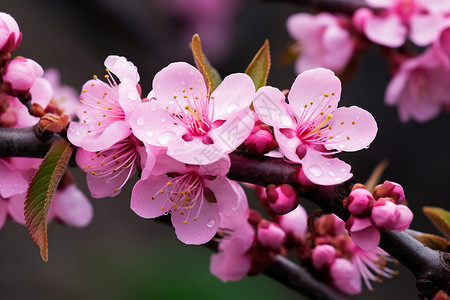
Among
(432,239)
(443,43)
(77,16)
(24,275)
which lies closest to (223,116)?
(432,239)

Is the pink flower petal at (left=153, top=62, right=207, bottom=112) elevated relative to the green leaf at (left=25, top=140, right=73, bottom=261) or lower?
elevated

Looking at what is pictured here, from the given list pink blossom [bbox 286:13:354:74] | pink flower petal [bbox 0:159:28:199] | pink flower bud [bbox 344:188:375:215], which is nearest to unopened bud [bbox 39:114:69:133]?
pink flower petal [bbox 0:159:28:199]

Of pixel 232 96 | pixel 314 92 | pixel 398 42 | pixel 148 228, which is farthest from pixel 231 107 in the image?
pixel 148 228

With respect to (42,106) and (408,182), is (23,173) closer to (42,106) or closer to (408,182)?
(42,106)

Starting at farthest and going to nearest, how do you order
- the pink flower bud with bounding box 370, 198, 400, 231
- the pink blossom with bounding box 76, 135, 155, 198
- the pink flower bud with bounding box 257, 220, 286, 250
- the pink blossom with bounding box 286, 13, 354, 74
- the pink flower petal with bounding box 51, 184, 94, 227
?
the pink blossom with bounding box 286, 13, 354, 74
the pink flower petal with bounding box 51, 184, 94, 227
the pink flower bud with bounding box 257, 220, 286, 250
the pink blossom with bounding box 76, 135, 155, 198
the pink flower bud with bounding box 370, 198, 400, 231

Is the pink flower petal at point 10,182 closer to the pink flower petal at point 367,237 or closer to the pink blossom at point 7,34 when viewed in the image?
the pink blossom at point 7,34

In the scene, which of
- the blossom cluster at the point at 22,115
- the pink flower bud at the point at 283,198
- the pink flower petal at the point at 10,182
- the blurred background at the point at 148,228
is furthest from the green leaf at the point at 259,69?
the blurred background at the point at 148,228

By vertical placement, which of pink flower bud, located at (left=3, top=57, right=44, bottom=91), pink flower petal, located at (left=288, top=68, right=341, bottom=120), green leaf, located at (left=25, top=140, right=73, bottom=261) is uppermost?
pink flower petal, located at (left=288, top=68, right=341, bottom=120)

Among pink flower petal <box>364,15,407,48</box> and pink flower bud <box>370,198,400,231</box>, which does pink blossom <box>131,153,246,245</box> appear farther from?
pink flower petal <box>364,15,407,48</box>
